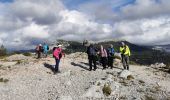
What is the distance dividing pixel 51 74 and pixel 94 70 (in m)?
4.51

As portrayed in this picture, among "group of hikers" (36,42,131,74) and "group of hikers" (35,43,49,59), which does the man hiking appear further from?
"group of hikers" (35,43,49,59)

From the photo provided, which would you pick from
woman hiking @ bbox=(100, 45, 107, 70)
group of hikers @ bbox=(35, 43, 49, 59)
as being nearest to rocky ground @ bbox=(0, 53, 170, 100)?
woman hiking @ bbox=(100, 45, 107, 70)

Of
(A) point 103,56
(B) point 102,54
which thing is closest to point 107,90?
(A) point 103,56

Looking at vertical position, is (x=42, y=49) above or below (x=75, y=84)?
above

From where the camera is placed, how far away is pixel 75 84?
29.3m

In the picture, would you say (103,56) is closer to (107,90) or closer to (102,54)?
(102,54)

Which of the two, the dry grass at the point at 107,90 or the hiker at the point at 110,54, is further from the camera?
the hiker at the point at 110,54

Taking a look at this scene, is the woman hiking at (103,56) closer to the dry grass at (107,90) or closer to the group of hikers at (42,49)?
the dry grass at (107,90)

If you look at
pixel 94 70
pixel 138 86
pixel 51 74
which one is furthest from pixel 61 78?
pixel 138 86

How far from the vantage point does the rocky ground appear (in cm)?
2673

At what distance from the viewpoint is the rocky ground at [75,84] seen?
26734 mm

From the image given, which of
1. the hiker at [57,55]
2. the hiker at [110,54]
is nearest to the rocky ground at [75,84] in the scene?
the hiker at [57,55]

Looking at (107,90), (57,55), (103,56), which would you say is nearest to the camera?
(107,90)

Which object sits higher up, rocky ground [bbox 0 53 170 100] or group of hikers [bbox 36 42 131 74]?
group of hikers [bbox 36 42 131 74]
